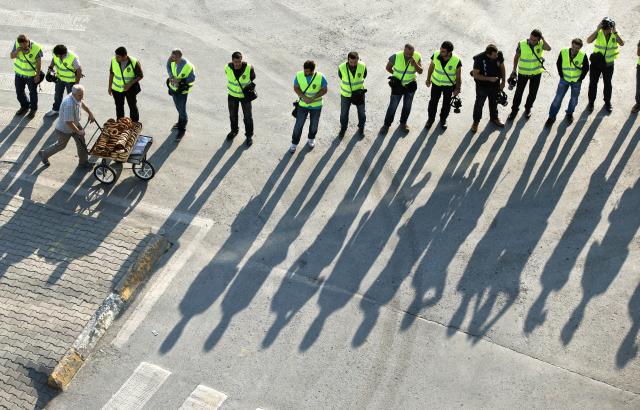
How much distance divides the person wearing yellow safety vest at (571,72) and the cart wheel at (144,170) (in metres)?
7.35

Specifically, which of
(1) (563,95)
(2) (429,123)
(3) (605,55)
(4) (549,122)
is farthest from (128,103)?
(3) (605,55)

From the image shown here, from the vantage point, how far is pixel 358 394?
954cm

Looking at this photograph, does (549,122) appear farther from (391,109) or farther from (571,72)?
(391,109)

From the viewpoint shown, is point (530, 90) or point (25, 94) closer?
point (530, 90)

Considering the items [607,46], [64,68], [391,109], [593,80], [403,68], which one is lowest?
[64,68]

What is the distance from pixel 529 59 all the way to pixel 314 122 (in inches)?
158

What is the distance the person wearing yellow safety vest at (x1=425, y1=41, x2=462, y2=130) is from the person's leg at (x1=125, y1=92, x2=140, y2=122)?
5.40m

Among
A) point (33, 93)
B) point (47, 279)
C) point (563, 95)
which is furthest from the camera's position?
point (33, 93)

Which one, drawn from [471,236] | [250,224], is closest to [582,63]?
[471,236]

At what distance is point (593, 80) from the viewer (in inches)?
533

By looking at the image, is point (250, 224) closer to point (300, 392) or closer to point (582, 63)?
point (300, 392)

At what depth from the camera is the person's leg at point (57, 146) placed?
41.0ft

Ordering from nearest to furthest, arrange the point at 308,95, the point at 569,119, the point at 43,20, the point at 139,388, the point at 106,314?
1. the point at 139,388
2. the point at 106,314
3. the point at 308,95
4. the point at 569,119
5. the point at 43,20

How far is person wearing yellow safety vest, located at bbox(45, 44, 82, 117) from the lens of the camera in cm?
1302
